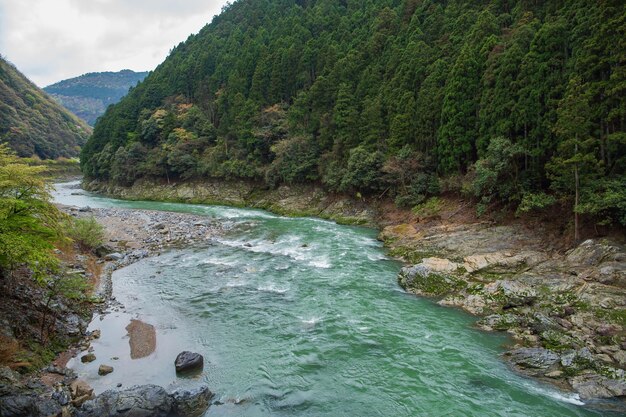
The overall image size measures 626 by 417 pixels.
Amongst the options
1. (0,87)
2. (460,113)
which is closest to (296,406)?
(460,113)

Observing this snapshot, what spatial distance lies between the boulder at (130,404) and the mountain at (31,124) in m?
93.4

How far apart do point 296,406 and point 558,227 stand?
17.4 meters

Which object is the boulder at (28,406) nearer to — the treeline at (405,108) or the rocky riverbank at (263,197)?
the treeline at (405,108)

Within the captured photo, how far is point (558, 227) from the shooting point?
1920cm

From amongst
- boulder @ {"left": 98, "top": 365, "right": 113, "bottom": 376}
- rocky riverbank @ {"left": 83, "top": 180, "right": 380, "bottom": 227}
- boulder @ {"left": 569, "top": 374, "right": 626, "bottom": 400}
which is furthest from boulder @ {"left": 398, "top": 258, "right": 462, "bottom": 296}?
rocky riverbank @ {"left": 83, "top": 180, "right": 380, "bottom": 227}

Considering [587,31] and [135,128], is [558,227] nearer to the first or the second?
[587,31]

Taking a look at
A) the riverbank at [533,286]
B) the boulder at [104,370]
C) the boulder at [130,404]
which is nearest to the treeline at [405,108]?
the riverbank at [533,286]

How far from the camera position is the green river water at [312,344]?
943 centimetres

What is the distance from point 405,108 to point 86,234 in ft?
90.2

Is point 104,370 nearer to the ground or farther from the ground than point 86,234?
nearer to the ground

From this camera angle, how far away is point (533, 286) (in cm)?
1497

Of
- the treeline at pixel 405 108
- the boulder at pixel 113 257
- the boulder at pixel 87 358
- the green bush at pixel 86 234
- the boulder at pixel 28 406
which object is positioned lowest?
the boulder at pixel 87 358

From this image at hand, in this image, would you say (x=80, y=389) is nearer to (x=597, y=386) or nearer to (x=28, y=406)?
(x=28, y=406)

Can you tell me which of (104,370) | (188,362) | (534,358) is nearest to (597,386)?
(534,358)
